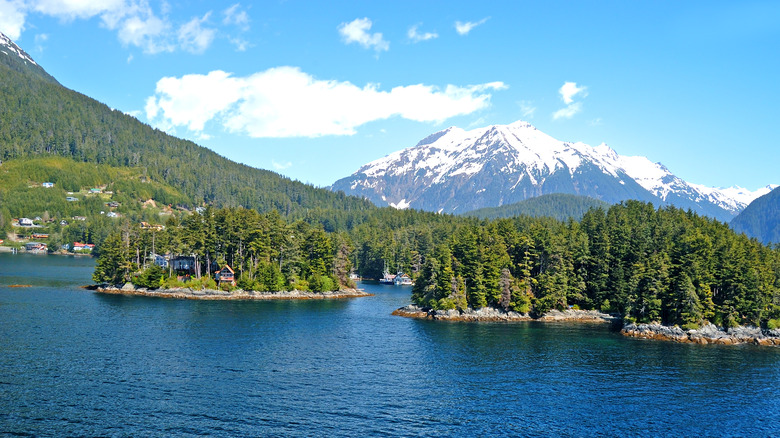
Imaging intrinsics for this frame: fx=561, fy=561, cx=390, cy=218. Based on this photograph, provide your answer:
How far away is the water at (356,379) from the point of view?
168 ft

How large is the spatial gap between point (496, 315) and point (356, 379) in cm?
5998

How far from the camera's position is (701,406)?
198 feet

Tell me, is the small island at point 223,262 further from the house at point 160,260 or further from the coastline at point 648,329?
the coastline at point 648,329

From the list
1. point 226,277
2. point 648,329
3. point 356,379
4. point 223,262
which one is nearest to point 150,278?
point 223,262

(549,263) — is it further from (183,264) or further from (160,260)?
(160,260)

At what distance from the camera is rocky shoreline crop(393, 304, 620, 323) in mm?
118000

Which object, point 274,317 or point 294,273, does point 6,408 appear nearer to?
point 274,317

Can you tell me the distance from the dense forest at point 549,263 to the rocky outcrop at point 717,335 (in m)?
1.94

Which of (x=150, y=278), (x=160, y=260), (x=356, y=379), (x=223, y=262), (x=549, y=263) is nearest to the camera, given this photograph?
(x=356, y=379)

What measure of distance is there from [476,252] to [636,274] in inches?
1287

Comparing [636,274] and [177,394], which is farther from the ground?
[636,274]

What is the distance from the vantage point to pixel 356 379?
6550 centimetres

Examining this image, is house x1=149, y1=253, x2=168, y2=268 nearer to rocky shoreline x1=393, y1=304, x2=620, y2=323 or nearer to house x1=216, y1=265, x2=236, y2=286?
house x1=216, y1=265, x2=236, y2=286

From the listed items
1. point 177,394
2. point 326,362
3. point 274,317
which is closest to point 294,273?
point 274,317
